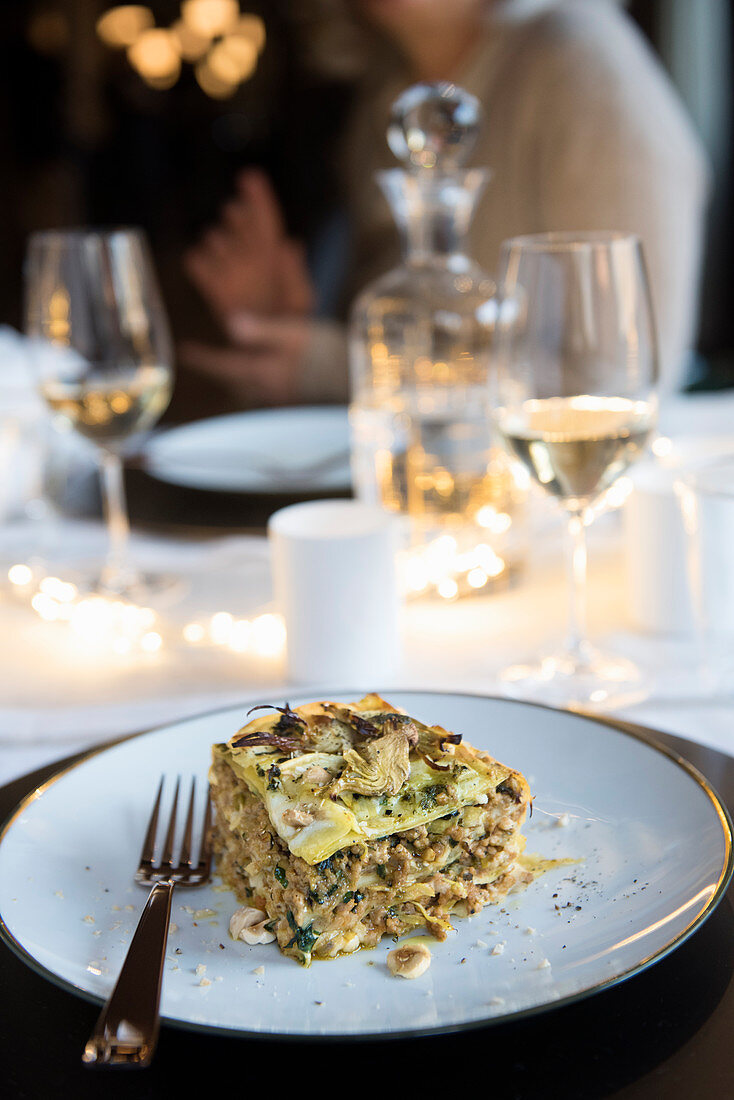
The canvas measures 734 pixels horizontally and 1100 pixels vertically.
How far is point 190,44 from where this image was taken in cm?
371

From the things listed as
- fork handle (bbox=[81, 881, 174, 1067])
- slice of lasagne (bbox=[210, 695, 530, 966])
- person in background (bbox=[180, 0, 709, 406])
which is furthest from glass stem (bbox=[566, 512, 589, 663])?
person in background (bbox=[180, 0, 709, 406])

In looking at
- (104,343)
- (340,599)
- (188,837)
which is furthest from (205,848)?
(104,343)

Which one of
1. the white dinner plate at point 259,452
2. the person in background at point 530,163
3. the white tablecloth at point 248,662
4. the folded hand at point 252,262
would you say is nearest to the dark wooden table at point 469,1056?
the white tablecloth at point 248,662

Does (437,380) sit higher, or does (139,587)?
(437,380)

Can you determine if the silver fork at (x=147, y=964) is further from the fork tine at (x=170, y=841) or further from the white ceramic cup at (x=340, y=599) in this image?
the white ceramic cup at (x=340, y=599)

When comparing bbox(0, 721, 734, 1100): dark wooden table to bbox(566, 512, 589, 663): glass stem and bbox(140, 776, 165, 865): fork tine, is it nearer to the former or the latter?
bbox(140, 776, 165, 865): fork tine

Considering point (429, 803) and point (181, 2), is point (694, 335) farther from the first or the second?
point (429, 803)

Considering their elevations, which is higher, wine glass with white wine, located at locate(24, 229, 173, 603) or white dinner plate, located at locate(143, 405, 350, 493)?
wine glass with white wine, located at locate(24, 229, 173, 603)

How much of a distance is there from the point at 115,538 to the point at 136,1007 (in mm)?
822

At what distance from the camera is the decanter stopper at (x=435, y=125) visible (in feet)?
3.81

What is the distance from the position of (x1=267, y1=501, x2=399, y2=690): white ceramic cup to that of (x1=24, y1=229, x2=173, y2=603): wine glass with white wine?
0.87 ft

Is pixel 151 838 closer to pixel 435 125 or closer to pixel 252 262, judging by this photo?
pixel 435 125

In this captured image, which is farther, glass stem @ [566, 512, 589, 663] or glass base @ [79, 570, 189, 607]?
glass base @ [79, 570, 189, 607]

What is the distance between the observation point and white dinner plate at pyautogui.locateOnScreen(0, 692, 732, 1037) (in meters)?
0.52
